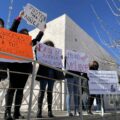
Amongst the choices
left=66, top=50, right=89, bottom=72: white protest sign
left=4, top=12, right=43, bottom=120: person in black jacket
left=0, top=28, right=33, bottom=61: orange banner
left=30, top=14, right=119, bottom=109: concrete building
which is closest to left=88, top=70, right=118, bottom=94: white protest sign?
left=66, top=50, right=89, bottom=72: white protest sign

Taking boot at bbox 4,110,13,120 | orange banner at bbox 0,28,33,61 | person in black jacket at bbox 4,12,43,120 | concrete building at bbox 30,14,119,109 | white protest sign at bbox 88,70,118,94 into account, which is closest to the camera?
boot at bbox 4,110,13,120

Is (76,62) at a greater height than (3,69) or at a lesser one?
greater

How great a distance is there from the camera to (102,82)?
8.76 m

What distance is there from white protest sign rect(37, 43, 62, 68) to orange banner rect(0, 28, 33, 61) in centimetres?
44

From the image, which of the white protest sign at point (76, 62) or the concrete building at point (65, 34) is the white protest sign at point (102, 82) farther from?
the concrete building at point (65, 34)

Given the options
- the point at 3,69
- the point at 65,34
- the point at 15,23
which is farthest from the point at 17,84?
the point at 65,34

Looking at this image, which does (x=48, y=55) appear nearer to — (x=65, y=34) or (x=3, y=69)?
(x=3, y=69)

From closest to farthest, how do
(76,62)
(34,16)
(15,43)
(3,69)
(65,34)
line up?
(3,69) → (15,43) → (34,16) → (76,62) → (65,34)

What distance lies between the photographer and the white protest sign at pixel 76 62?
804 cm

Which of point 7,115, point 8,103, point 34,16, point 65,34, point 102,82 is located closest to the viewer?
point 7,115

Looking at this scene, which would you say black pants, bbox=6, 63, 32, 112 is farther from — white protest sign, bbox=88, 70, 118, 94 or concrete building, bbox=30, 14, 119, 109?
concrete building, bbox=30, 14, 119, 109

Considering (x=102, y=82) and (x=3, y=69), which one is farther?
(x=102, y=82)

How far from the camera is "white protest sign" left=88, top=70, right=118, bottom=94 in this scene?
27.9 ft

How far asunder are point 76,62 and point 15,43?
2.19m
